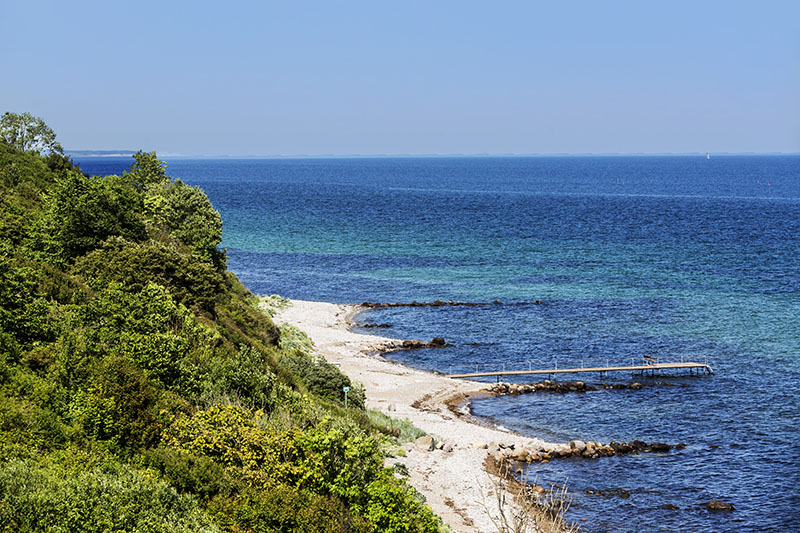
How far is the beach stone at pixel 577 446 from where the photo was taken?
41.5m

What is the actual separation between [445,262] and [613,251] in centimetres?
2684

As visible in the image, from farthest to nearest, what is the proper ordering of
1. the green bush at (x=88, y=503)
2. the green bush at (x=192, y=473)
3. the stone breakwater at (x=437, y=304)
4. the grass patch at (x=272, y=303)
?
the stone breakwater at (x=437, y=304)
the grass patch at (x=272, y=303)
the green bush at (x=192, y=473)
the green bush at (x=88, y=503)

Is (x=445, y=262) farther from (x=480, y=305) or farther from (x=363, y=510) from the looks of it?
(x=363, y=510)

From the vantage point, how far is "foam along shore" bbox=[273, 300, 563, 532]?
34.2 m

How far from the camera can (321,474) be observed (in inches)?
965

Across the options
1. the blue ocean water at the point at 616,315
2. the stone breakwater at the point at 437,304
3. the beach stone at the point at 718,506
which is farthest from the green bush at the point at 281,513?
the stone breakwater at the point at 437,304

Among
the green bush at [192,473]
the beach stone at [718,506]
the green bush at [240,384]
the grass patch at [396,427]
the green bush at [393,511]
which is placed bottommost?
the beach stone at [718,506]

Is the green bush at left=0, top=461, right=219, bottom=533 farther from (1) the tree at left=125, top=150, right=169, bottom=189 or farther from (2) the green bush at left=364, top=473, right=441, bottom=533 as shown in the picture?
(1) the tree at left=125, top=150, right=169, bottom=189

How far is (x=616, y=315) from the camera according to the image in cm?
7362

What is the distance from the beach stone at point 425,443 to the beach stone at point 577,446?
779cm

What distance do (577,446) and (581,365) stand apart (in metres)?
17.6

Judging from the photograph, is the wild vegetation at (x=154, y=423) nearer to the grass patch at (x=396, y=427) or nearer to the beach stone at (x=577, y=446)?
the grass patch at (x=396, y=427)

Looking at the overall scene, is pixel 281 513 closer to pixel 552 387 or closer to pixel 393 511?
pixel 393 511

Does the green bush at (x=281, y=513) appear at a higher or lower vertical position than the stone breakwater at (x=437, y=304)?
higher
